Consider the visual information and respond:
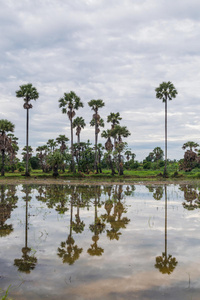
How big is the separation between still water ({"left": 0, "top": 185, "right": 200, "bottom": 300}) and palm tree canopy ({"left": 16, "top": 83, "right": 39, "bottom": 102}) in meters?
45.5

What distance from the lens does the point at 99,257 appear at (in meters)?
7.04

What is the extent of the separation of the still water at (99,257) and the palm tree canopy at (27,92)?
4547 cm

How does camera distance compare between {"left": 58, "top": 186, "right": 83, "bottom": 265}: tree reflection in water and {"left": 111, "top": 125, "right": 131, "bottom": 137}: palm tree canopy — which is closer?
{"left": 58, "top": 186, "right": 83, "bottom": 265}: tree reflection in water

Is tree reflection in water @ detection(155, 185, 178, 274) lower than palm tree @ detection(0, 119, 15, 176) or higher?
lower

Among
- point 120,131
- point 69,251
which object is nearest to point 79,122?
point 120,131

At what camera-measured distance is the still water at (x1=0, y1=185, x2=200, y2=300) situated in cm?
516

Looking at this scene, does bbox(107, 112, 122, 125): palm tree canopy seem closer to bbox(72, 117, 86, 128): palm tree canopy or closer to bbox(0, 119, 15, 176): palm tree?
bbox(72, 117, 86, 128): palm tree canopy

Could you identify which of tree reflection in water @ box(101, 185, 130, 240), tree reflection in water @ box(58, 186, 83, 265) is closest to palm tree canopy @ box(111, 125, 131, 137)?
tree reflection in water @ box(101, 185, 130, 240)

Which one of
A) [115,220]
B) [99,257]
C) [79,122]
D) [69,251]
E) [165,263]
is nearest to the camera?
[165,263]

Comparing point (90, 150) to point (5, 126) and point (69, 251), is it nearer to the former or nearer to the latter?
point (5, 126)

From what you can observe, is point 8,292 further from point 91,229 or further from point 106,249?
point 91,229

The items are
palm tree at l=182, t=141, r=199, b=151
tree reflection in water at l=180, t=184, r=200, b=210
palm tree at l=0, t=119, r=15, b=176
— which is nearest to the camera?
tree reflection in water at l=180, t=184, r=200, b=210

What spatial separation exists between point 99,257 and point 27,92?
51789 mm

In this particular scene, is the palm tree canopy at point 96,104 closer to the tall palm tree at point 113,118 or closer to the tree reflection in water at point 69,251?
the tall palm tree at point 113,118
